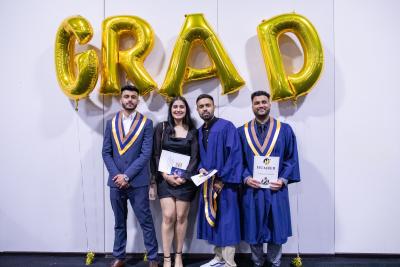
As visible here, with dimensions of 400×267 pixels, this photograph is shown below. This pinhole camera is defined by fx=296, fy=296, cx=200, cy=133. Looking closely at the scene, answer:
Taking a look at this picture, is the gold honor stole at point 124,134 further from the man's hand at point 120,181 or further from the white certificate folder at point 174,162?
the white certificate folder at point 174,162

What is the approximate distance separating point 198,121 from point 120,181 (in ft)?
3.03

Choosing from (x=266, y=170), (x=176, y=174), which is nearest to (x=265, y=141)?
(x=266, y=170)

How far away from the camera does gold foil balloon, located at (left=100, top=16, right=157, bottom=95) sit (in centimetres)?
265

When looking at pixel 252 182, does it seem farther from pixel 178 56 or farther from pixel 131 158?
pixel 178 56

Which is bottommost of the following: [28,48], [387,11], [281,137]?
[281,137]

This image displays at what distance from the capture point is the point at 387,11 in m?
2.85

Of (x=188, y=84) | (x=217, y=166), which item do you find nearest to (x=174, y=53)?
(x=188, y=84)

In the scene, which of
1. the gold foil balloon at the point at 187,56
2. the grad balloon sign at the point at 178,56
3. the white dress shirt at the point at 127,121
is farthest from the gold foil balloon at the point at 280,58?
the white dress shirt at the point at 127,121

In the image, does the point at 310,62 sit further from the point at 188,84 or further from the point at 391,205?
the point at 391,205

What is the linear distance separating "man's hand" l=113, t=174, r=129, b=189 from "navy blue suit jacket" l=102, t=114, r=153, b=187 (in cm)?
4

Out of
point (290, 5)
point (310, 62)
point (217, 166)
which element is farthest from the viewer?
point (290, 5)

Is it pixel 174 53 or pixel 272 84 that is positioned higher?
pixel 174 53

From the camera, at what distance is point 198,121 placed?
2.85 metres

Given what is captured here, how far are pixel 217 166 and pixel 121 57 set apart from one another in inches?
52.0
